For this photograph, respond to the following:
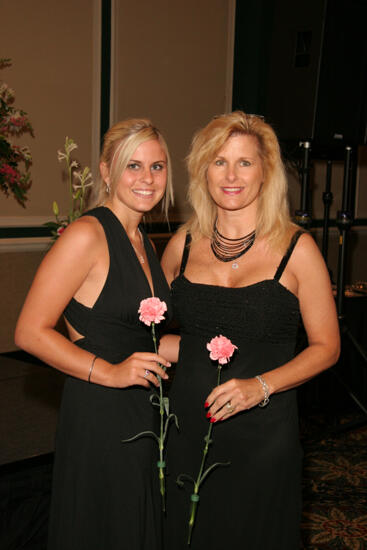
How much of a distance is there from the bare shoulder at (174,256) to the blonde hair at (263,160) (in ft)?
0.77

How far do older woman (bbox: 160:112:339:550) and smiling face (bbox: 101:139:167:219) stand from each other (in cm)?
18

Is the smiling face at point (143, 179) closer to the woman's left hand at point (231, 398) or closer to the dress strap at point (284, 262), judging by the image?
the dress strap at point (284, 262)

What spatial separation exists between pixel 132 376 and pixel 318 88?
2520mm

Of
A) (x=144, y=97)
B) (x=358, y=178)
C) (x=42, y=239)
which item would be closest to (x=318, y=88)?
(x=144, y=97)

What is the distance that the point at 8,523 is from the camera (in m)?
2.43

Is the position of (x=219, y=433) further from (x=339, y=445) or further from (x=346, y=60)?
(x=346, y=60)

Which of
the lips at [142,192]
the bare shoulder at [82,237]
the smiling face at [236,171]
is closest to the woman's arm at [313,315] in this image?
the smiling face at [236,171]

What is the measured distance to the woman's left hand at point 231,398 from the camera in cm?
150

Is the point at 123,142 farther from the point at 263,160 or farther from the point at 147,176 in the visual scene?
the point at 263,160

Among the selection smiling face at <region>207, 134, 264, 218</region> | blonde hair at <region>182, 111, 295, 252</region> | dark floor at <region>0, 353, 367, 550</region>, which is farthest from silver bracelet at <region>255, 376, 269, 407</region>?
dark floor at <region>0, 353, 367, 550</region>

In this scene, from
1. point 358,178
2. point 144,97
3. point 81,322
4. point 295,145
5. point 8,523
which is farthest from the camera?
point 358,178

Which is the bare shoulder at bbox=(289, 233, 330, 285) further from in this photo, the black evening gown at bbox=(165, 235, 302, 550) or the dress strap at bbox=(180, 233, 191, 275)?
the dress strap at bbox=(180, 233, 191, 275)

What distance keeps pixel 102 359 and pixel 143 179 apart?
1.68 ft

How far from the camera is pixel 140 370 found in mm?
1475
